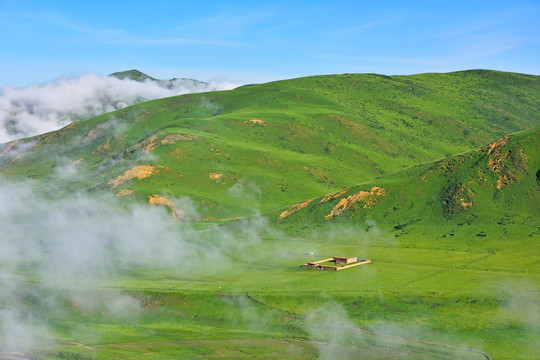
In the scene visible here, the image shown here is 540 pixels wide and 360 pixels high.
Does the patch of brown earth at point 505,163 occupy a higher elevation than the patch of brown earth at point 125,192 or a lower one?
higher

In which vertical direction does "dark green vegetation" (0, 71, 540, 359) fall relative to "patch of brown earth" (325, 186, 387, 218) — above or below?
below

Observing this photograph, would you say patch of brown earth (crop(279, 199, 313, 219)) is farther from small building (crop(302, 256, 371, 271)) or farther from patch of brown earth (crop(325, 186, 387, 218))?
small building (crop(302, 256, 371, 271))

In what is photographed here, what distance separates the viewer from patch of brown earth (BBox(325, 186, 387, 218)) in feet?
522

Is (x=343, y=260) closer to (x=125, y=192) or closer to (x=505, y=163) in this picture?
(x=505, y=163)

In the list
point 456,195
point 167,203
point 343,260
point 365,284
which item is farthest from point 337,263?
point 167,203

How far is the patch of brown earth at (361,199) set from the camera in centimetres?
15914

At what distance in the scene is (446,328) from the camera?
3438 inches

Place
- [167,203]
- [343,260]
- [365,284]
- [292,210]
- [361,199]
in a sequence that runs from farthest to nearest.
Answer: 1. [167,203]
2. [292,210]
3. [361,199]
4. [343,260]
5. [365,284]

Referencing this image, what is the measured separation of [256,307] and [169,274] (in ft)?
89.0

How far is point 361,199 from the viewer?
527 ft

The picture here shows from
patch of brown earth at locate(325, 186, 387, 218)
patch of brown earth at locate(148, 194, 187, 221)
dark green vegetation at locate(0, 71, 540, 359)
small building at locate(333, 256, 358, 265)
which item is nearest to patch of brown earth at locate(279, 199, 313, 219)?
dark green vegetation at locate(0, 71, 540, 359)

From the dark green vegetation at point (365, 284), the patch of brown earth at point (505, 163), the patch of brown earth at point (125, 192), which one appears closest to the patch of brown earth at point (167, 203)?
the patch of brown earth at point (125, 192)

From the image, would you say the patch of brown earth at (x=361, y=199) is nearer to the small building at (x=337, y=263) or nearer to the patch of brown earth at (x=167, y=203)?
the small building at (x=337, y=263)

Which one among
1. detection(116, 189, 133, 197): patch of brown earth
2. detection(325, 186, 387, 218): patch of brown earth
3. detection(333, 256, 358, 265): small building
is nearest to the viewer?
detection(333, 256, 358, 265): small building
